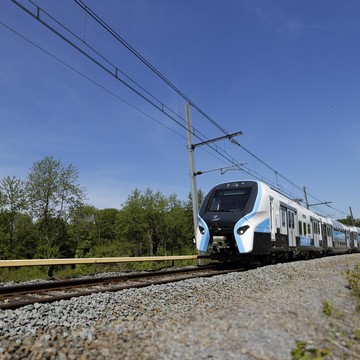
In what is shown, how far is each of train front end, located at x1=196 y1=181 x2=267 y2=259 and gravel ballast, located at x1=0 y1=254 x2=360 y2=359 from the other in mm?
4524

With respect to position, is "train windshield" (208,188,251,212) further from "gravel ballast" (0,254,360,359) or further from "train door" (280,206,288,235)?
"gravel ballast" (0,254,360,359)

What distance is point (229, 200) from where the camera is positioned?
12203mm

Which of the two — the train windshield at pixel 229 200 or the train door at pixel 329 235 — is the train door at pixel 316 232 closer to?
the train door at pixel 329 235

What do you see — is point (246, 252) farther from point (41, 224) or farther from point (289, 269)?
point (41, 224)

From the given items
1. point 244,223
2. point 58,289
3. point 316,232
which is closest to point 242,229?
point 244,223

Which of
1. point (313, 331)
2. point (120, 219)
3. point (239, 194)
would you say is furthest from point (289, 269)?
point (120, 219)

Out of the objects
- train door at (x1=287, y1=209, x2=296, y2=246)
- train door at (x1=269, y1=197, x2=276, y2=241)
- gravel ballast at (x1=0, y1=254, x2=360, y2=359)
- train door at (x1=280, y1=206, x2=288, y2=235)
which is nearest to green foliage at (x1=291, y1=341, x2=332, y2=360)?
gravel ballast at (x1=0, y1=254, x2=360, y2=359)

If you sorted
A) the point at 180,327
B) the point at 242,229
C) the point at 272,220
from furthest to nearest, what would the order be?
the point at 272,220 → the point at 242,229 → the point at 180,327

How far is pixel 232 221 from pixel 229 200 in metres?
1.30

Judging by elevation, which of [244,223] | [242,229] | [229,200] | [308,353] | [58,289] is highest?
[229,200]

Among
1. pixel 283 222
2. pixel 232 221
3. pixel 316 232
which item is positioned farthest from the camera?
pixel 316 232

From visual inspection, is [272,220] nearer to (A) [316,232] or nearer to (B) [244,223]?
(B) [244,223]

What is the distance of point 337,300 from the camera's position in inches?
212

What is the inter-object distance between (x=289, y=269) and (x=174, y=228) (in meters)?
56.7
